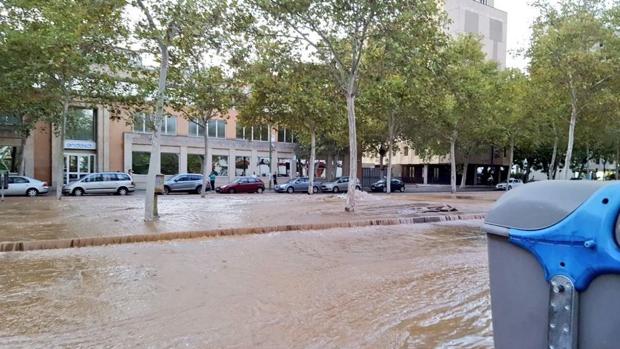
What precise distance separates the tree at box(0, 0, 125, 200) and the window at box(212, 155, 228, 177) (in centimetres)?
1778

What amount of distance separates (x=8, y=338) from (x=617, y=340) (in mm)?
4653

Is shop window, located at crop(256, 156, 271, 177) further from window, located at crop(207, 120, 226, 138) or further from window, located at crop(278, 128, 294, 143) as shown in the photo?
window, located at crop(207, 120, 226, 138)

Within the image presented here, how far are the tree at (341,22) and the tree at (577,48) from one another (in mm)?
9988

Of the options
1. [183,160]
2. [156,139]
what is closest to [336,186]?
[183,160]

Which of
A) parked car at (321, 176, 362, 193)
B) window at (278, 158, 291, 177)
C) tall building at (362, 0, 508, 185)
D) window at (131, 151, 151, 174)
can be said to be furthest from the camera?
tall building at (362, 0, 508, 185)

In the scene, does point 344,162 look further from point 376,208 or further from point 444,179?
point 376,208

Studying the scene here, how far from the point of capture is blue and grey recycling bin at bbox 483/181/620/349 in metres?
1.74

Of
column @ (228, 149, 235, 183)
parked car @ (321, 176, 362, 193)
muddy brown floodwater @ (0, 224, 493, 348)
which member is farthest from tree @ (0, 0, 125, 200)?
column @ (228, 149, 235, 183)

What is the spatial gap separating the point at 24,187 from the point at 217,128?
17.6 metres

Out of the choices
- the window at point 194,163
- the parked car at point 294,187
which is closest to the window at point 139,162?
the window at point 194,163

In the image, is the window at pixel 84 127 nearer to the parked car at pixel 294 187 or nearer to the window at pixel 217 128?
the window at pixel 217 128

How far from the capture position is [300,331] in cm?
449

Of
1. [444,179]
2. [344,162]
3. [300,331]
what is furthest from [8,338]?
[444,179]

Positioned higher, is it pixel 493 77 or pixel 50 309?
pixel 493 77
